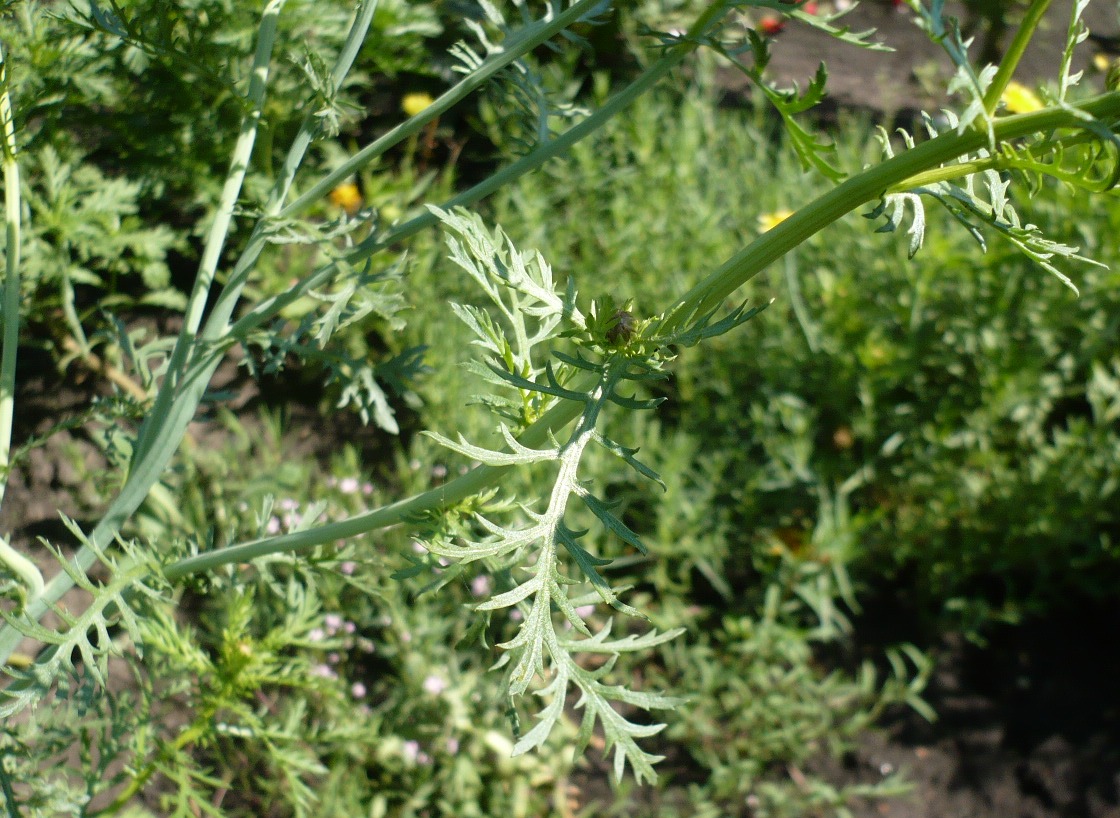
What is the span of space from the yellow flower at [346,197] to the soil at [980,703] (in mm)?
652

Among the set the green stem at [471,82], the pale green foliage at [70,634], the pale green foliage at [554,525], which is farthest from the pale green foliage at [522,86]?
the pale green foliage at [70,634]

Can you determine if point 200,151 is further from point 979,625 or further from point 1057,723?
point 1057,723

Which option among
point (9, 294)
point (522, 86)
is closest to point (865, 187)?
point (522, 86)

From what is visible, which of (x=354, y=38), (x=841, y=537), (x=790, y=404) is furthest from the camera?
(x=790, y=404)

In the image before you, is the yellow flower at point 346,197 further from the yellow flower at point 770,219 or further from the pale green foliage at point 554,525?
the pale green foliage at point 554,525

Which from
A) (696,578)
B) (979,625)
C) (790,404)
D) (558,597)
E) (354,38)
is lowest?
(979,625)

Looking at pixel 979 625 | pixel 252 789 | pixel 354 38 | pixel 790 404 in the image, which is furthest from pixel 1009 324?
pixel 252 789

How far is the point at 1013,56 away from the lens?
0.70 meters

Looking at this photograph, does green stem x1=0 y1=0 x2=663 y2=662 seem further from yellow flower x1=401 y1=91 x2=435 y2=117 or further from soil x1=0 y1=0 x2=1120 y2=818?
yellow flower x1=401 y1=91 x2=435 y2=117

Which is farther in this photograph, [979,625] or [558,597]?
[979,625]

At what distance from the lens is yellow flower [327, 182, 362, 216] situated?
2850 millimetres

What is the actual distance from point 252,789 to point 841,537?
54.1 inches

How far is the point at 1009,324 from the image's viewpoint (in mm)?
2395

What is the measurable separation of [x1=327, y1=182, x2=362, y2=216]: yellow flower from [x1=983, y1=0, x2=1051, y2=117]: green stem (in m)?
2.32
